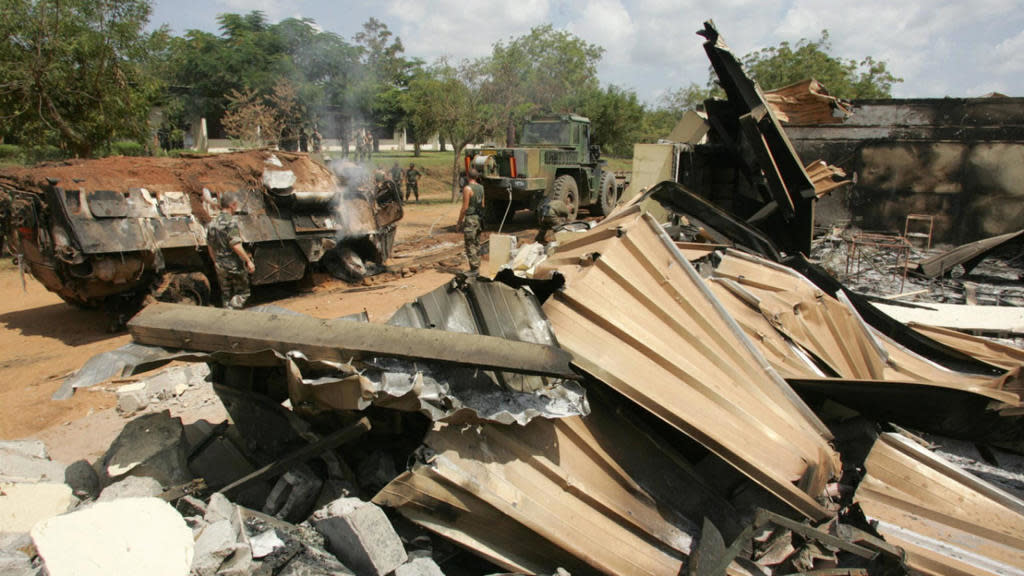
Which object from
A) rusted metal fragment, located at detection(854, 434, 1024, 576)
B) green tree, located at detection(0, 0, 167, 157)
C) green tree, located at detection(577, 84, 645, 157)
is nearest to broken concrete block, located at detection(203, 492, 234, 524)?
rusted metal fragment, located at detection(854, 434, 1024, 576)

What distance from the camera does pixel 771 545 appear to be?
2629 mm

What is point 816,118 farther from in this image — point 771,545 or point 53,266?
point 53,266

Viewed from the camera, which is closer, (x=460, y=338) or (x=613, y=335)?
(x=460, y=338)

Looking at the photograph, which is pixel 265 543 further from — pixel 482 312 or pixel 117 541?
pixel 482 312

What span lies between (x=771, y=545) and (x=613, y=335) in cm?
118

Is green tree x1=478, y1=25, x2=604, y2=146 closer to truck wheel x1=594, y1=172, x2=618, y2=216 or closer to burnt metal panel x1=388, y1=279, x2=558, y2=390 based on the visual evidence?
truck wheel x1=594, y1=172, x2=618, y2=216

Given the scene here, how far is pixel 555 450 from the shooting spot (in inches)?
105

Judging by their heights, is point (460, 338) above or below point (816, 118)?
below

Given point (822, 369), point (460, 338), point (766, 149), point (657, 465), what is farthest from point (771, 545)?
point (766, 149)

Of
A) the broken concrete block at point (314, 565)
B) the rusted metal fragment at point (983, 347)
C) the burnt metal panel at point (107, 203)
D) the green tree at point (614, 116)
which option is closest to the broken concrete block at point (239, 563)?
the broken concrete block at point (314, 565)

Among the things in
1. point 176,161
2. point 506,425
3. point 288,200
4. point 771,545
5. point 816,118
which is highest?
point 816,118

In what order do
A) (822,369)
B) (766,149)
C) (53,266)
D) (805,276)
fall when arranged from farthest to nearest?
(53,266)
(766,149)
(805,276)
(822,369)

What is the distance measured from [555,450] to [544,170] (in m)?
10.9

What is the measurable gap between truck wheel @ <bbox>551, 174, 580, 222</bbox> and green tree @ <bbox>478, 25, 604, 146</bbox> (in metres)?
7.06
